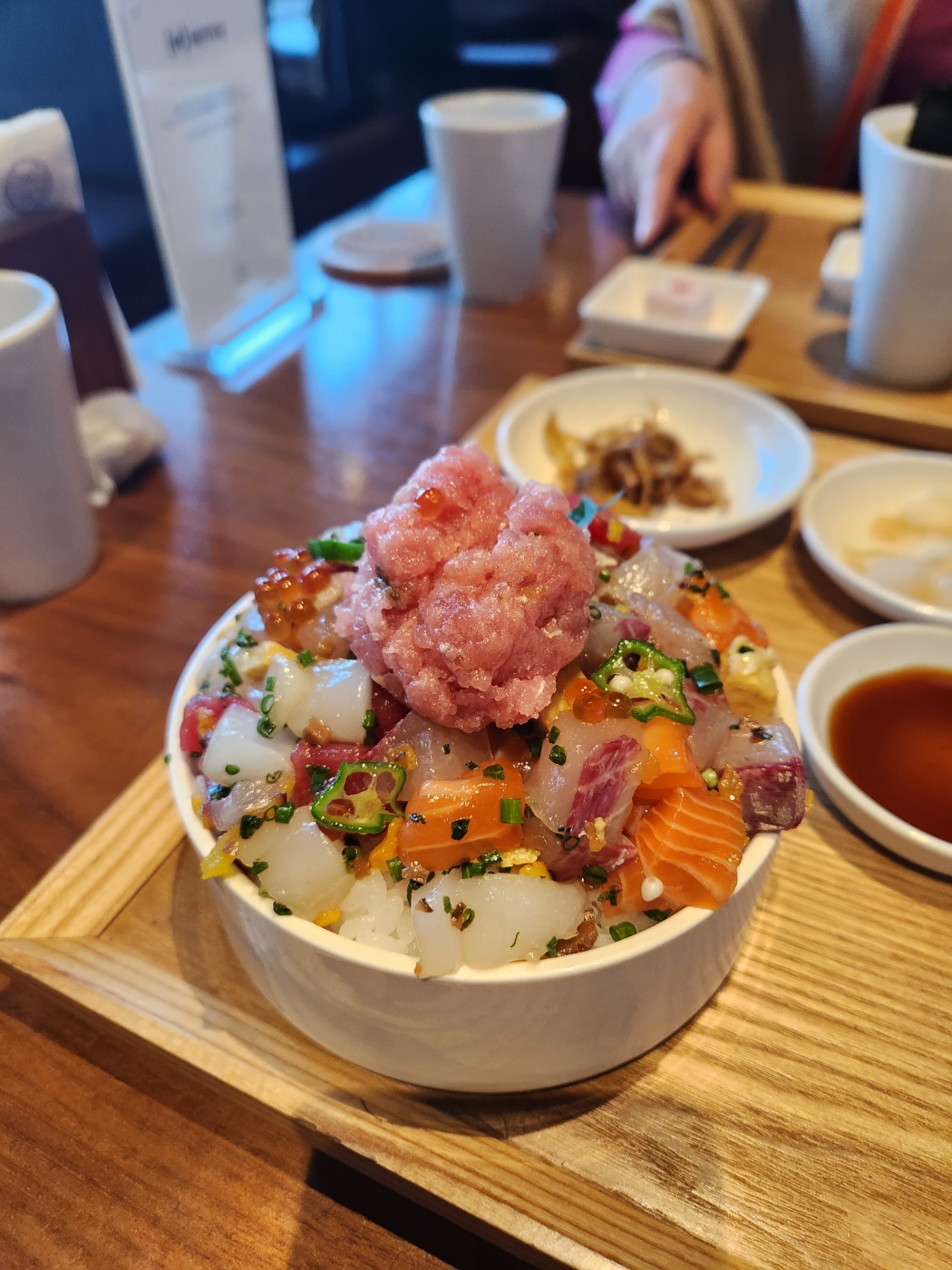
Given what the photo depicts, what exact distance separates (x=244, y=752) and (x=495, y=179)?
2321 mm

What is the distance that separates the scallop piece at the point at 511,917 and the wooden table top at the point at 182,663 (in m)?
0.41

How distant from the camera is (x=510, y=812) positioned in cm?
97

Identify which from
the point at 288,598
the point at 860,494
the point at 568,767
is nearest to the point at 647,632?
the point at 568,767

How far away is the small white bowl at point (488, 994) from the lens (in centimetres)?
91

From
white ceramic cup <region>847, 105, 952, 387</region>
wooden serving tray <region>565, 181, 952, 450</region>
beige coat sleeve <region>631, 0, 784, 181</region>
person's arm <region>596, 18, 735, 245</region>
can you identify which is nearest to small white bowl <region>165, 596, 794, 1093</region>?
wooden serving tray <region>565, 181, 952, 450</region>

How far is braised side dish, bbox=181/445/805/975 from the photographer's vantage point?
960 millimetres

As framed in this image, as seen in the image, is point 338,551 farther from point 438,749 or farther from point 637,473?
point 637,473

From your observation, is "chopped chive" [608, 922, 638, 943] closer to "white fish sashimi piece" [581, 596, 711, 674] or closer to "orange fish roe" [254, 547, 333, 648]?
"white fish sashimi piece" [581, 596, 711, 674]

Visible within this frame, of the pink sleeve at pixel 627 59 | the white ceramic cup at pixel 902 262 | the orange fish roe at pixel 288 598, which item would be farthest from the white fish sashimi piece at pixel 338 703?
the pink sleeve at pixel 627 59

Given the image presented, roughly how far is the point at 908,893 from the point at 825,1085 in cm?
35

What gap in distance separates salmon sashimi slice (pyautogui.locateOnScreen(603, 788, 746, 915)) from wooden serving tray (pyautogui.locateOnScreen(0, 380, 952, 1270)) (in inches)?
5.1

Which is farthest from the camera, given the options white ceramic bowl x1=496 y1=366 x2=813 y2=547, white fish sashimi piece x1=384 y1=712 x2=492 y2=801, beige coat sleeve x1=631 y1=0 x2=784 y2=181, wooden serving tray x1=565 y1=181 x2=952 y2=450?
beige coat sleeve x1=631 y1=0 x2=784 y2=181

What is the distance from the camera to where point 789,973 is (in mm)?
1201

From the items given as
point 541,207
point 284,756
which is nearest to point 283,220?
point 541,207
